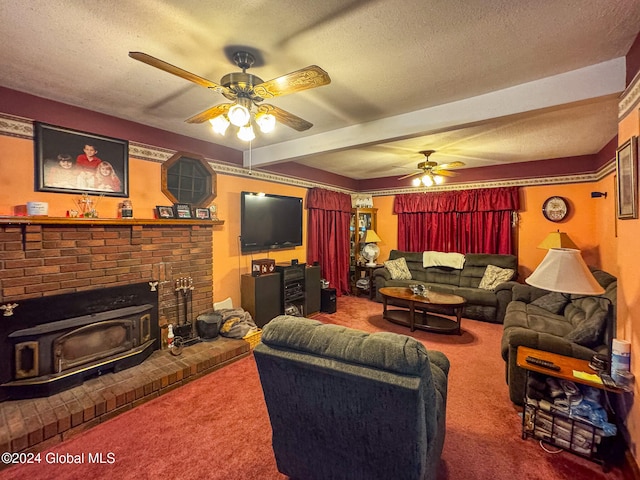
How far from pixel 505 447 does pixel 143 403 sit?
8.91 feet

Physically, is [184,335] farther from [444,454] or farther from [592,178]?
[592,178]

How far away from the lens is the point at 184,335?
10.6 feet

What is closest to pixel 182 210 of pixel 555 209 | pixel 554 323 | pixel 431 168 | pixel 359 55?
pixel 359 55

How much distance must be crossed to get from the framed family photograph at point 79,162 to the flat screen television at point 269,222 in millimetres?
1422

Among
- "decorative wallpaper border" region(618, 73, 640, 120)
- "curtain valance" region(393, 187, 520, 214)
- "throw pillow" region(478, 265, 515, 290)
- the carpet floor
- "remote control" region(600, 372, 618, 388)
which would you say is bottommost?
the carpet floor

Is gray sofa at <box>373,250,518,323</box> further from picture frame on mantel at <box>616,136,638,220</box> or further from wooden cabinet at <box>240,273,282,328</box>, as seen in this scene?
picture frame on mantel at <box>616,136,638,220</box>

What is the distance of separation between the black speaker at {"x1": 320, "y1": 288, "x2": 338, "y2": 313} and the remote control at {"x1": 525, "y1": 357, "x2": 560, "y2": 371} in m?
3.04

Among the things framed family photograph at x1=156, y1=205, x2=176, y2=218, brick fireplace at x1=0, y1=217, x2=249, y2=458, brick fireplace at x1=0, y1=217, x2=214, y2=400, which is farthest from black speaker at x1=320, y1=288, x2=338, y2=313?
framed family photograph at x1=156, y1=205, x2=176, y2=218

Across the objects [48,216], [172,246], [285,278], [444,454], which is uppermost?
[48,216]

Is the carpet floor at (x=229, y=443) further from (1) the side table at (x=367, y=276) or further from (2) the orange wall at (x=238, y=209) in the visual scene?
(1) the side table at (x=367, y=276)

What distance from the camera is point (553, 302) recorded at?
3.48 metres

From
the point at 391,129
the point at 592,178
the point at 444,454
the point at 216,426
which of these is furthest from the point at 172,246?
the point at 592,178

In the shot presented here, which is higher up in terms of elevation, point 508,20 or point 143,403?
point 508,20

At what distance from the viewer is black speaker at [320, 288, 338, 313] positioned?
15.6 feet
